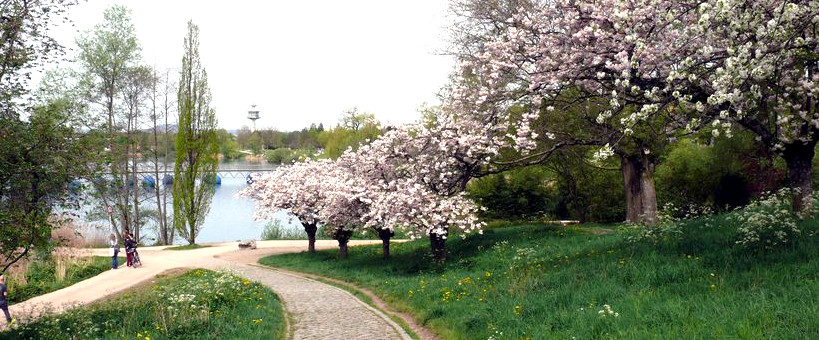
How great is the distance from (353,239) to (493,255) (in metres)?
19.6

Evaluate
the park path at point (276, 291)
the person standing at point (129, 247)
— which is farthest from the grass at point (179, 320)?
the person standing at point (129, 247)

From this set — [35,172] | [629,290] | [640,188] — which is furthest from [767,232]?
[35,172]

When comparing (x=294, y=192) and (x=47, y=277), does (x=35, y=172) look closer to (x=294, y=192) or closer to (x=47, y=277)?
(x=294, y=192)

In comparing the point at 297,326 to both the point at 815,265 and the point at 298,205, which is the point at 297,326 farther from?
the point at 298,205

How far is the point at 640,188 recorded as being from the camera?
21.2 m

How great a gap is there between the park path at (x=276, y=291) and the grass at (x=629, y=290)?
1.17 meters

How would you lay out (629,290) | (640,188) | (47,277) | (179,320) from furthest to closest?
(47,277)
(640,188)
(179,320)
(629,290)

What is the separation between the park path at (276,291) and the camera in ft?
38.3

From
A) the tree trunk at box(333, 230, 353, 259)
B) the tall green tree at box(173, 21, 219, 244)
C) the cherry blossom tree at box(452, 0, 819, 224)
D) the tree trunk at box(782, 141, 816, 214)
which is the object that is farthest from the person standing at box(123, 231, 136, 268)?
the tree trunk at box(782, 141, 816, 214)

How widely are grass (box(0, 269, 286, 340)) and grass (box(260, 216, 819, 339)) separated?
3.17 metres

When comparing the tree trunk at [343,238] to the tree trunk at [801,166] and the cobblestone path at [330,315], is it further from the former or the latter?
the tree trunk at [801,166]

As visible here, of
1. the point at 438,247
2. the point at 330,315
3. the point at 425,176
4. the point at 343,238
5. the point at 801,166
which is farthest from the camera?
the point at 343,238

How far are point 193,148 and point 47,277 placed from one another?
15.0 meters

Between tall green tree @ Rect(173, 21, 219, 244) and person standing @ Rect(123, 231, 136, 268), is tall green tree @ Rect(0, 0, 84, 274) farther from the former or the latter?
tall green tree @ Rect(173, 21, 219, 244)
